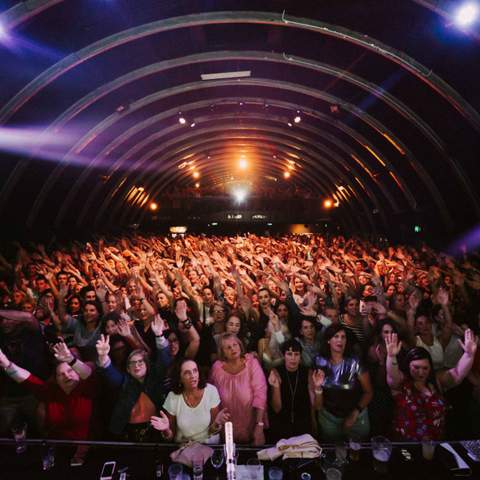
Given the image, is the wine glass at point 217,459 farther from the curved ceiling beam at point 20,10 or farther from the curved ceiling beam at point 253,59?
the curved ceiling beam at point 253,59

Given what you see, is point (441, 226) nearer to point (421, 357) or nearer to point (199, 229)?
point (421, 357)

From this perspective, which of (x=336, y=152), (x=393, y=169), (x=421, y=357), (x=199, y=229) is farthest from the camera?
(x=199, y=229)

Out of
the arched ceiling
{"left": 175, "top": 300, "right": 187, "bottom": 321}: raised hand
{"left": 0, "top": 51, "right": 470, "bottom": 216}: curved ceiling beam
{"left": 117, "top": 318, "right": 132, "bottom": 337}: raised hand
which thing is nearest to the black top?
{"left": 175, "top": 300, "right": 187, "bottom": 321}: raised hand

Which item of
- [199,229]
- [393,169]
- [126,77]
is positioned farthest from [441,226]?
[199,229]

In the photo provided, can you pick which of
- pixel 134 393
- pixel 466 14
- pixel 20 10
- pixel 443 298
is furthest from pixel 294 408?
pixel 20 10

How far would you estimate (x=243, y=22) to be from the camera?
10.1 m

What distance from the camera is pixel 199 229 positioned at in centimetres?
3425

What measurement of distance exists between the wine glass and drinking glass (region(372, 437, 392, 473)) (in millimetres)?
1884

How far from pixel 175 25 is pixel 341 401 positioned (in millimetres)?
11141

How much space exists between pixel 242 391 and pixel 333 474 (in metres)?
1.59

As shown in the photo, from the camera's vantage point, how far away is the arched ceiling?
9.52 metres

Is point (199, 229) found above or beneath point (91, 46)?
above

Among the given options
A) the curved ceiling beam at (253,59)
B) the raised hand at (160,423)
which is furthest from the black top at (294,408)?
the curved ceiling beam at (253,59)

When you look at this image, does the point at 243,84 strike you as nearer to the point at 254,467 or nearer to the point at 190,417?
the point at 190,417
